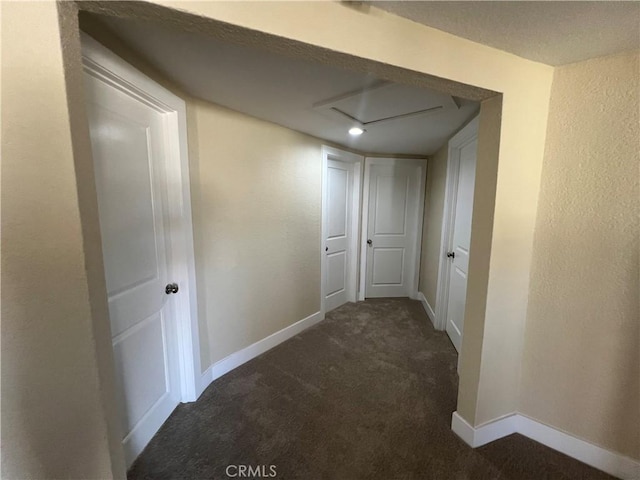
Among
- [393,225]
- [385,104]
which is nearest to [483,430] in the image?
[385,104]

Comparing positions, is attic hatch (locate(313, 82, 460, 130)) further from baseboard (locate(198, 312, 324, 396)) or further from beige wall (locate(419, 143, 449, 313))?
baseboard (locate(198, 312, 324, 396))

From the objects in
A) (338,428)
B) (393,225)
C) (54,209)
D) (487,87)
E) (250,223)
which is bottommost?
(338,428)

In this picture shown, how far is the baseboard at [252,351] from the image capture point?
6.28 ft

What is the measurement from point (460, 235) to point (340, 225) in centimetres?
134

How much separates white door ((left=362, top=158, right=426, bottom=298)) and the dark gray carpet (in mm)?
1449

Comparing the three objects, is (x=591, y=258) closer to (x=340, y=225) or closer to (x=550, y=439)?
(x=550, y=439)

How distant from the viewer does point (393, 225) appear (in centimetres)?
365

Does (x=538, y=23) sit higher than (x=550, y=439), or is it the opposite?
(x=538, y=23)

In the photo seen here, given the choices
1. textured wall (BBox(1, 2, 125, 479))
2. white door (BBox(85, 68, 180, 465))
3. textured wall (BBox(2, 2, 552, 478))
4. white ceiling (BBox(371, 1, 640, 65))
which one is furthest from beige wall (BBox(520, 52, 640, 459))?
white door (BBox(85, 68, 180, 465))

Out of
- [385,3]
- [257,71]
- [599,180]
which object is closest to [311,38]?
[385,3]

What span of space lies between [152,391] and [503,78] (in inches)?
93.4

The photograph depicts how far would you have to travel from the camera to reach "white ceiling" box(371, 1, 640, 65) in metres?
0.87

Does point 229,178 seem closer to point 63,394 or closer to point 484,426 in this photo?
point 63,394

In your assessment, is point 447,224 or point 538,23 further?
point 447,224
